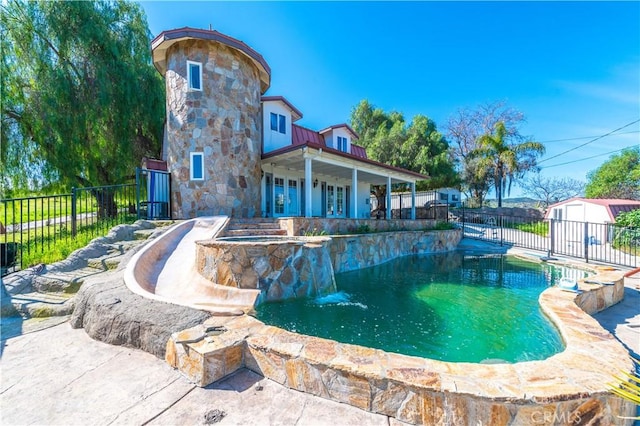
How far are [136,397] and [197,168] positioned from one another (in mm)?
8304

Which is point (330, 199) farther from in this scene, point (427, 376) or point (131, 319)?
point (427, 376)

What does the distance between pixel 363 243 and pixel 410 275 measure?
1876mm

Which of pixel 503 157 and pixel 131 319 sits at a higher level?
pixel 503 157

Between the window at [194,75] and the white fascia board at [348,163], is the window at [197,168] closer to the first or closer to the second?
the window at [194,75]

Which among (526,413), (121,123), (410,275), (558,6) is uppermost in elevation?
(558,6)

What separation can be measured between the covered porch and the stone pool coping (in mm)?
7023

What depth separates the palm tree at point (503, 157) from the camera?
20531 millimetres

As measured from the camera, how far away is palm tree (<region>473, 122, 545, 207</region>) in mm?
20531

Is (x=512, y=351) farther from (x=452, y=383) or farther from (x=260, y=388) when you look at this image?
(x=260, y=388)

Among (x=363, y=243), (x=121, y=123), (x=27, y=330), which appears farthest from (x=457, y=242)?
(x=121, y=123)

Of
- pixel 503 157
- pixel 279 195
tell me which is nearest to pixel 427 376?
pixel 279 195

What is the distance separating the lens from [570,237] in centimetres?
1383

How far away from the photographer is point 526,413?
164cm

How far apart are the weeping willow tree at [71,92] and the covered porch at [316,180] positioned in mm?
5900
